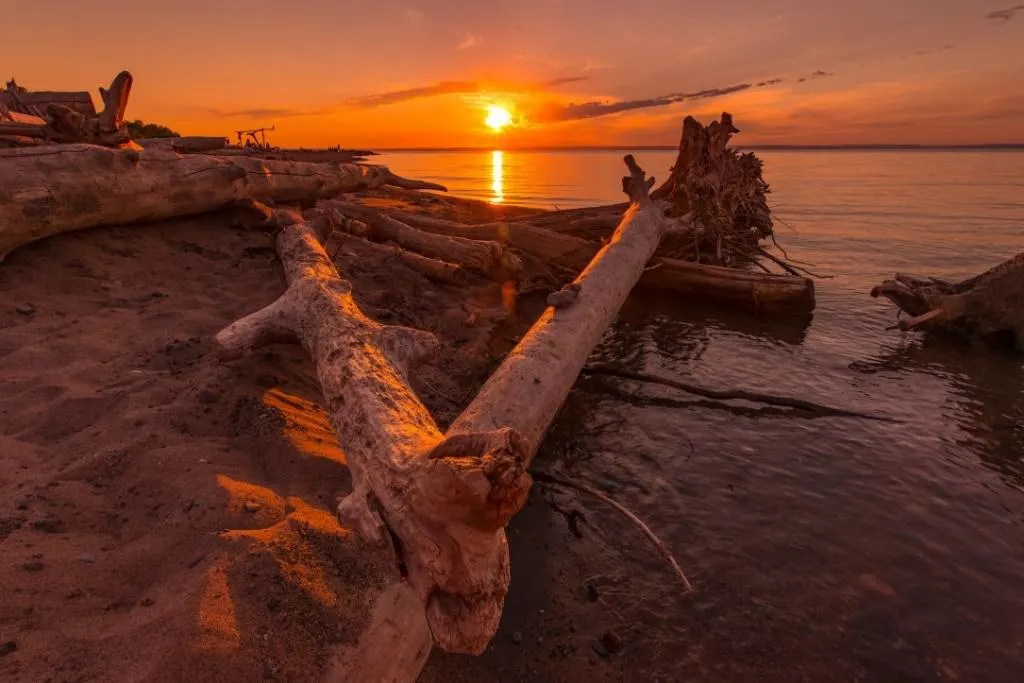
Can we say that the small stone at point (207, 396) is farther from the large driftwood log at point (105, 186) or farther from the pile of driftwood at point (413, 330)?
the large driftwood log at point (105, 186)

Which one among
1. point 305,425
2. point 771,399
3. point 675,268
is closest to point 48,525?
point 305,425

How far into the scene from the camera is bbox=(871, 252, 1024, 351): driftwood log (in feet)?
26.1

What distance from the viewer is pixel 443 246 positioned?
8211 millimetres

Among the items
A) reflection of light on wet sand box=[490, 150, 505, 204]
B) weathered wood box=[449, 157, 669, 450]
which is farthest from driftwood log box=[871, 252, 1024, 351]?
reflection of light on wet sand box=[490, 150, 505, 204]

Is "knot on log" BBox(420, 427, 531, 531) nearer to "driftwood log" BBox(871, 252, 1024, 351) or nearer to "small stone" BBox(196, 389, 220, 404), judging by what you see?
"small stone" BBox(196, 389, 220, 404)

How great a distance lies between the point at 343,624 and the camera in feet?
7.77

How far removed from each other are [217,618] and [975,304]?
10.8m

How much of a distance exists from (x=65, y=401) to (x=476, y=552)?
10.8ft

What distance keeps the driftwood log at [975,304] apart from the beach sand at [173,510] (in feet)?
26.4

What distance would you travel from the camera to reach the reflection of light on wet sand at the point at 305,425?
12.1 feet

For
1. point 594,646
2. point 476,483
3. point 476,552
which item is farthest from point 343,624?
point 594,646

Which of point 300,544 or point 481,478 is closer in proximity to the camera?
point 481,478

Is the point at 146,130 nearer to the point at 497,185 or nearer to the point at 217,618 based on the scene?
the point at 497,185

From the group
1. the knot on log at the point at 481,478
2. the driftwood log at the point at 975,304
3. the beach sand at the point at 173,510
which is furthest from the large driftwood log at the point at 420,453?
the driftwood log at the point at 975,304
